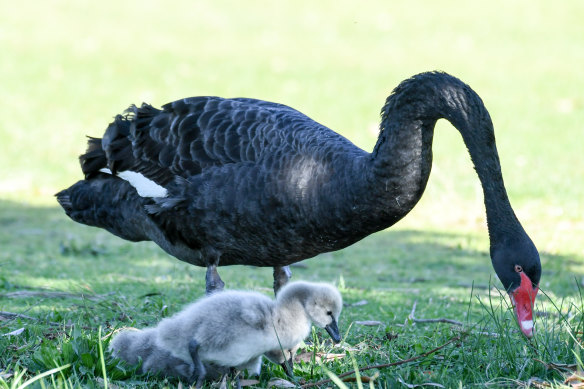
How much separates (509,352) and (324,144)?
1292 mm

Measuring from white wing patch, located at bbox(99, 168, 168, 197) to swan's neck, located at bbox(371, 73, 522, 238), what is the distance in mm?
1196

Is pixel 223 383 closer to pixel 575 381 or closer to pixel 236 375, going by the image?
pixel 236 375

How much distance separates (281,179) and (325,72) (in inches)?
491

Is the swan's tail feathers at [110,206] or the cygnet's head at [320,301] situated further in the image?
the swan's tail feathers at [110,206]

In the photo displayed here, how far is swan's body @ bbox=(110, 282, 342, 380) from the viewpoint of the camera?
321 cm

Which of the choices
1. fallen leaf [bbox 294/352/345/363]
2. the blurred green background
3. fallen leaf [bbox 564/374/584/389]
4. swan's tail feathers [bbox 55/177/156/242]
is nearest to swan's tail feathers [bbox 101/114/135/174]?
swan's tail feathers [bbox 55/177/156/242]

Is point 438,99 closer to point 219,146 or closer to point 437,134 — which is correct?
point 219,146

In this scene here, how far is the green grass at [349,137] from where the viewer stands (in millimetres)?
3619

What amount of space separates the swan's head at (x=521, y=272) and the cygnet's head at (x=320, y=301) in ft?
2.33

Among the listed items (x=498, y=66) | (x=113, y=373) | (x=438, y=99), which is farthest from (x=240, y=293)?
(x=498, y=66)

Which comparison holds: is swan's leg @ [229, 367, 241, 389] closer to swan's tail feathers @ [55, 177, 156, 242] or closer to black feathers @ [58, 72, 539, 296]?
black feathers @ [58, 72, 539, 296]

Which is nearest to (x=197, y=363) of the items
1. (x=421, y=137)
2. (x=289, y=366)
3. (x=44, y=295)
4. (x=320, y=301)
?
(x=289, y=366)

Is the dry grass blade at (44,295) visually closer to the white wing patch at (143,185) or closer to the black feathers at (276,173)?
the black feathers at (276,173)

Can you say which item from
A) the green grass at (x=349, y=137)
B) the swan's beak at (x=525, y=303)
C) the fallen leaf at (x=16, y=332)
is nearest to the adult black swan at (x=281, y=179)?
the swan's beak at (x=525, y=303)
